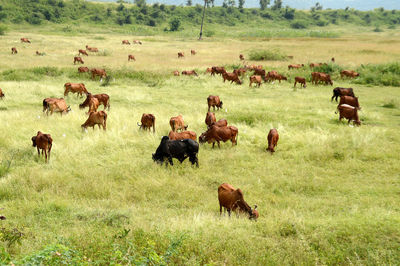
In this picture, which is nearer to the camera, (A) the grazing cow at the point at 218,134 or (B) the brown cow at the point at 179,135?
(B) the brown cow at the point at 179,135

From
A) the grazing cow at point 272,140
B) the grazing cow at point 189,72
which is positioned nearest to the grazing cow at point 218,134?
the grazing cow at point 272,140

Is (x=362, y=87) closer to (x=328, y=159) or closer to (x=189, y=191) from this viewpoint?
(x=328, y=159)

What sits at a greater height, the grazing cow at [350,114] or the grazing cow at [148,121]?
the grazing cow at [350,114]

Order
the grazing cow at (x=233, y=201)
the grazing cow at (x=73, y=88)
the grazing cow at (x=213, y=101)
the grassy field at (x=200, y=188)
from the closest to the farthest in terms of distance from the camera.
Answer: the grassy field at (x=200, y=188)
the grazing cow at (x=233, y=201)
the grazing cow at (x=213, y=101)
the grazing cow at (x=73, y=88)

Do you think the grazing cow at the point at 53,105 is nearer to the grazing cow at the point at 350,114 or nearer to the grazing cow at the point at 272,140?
the grazing cow at the point at 272,140

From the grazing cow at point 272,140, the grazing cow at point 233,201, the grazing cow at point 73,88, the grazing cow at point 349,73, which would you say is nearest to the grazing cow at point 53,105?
the grazing cow at point 73,88

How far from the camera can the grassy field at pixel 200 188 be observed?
5180 millimetres

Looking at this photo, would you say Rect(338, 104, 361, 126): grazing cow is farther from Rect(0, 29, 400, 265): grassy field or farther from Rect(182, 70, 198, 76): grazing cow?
Rect(182, 70, 198, 76): grazing cow

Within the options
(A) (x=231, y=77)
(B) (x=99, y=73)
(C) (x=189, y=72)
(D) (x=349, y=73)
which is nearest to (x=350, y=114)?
(A) (x=231, y=77)

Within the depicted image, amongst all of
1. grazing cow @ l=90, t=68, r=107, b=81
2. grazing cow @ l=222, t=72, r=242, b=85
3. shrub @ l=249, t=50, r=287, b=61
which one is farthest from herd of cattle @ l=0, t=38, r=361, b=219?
shrub @ l=249, t=50, r=287, b=61

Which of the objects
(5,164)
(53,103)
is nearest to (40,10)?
(53,103)

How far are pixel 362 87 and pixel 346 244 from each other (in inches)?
860

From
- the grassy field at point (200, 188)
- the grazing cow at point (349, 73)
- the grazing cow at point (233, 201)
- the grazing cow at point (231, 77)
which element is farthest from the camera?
the grazing cow at point (349, 73)

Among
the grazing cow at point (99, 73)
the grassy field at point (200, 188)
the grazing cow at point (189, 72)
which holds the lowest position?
the grassy field at point (200, 188)
